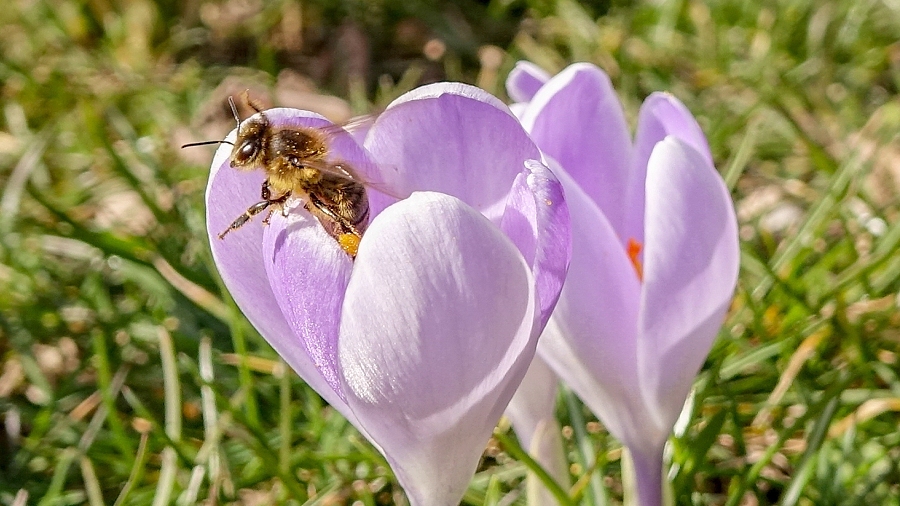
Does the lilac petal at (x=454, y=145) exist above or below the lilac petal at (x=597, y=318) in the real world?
above

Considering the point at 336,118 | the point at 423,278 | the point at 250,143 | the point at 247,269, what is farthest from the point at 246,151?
the point at 336,118

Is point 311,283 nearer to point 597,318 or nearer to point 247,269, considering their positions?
point 247,269

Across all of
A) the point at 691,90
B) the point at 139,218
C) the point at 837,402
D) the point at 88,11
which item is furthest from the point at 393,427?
the point at 88,11

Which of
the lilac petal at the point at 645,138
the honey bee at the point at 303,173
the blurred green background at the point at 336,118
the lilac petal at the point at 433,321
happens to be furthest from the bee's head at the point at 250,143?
the blurred green background at the point at 336,118

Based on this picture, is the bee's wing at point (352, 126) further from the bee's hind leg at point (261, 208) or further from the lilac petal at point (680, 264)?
the lilac petal at point (680, 264)

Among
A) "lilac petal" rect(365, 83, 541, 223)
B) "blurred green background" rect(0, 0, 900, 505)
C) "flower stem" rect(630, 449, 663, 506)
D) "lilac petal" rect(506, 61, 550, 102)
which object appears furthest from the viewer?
"blurred green background" rect(0, 0, 900, 505)

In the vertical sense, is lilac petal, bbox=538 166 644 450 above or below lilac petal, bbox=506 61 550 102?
below

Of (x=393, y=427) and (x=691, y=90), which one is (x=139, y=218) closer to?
(x=691, y=90)

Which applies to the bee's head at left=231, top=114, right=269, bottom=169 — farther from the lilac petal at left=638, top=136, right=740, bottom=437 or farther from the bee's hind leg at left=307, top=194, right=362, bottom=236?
the lilac petal at left=638, top=136, right=740, bottom=437

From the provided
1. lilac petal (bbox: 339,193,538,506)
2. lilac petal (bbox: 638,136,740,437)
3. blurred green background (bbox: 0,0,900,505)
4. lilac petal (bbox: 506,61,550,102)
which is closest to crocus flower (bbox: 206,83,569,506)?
lilac petal (bbox: 339,193,538,506)
